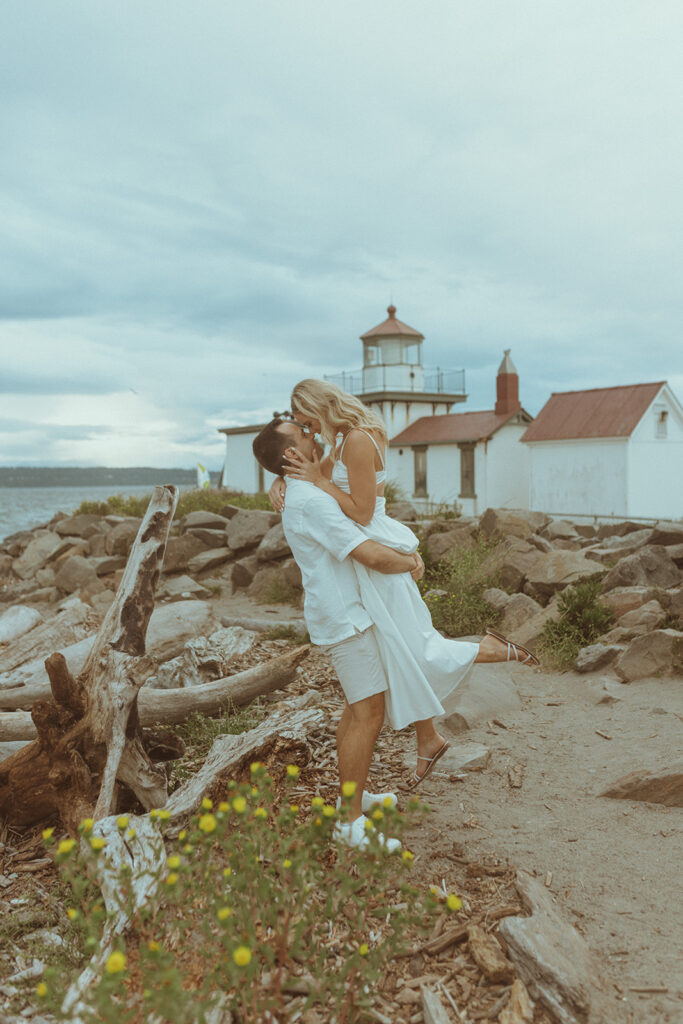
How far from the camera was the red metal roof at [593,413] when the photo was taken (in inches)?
1059

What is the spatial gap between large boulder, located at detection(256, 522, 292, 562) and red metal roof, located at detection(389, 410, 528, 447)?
61.9 feet

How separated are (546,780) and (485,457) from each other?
26.0m

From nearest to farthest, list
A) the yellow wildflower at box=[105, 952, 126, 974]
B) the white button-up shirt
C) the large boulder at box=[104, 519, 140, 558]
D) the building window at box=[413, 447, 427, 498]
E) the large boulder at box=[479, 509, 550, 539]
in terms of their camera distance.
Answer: the yellow wildflower at box=[105, 952, 126, 974] → the white button-up shirt → the large boulder at box=[479, 509, 550, 539] → the large boulder at box=[104, 519, 140, 558] → the building window at box=[413, 447, 427, 498]

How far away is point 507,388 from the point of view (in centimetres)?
3175

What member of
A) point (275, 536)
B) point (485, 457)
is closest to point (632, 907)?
point (275, 536)

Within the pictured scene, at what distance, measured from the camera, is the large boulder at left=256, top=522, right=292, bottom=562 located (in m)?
12.9

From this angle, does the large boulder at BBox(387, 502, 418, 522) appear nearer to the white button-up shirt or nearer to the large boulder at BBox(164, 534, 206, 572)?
the large boulder at BBox(164, 534, 206, 572)

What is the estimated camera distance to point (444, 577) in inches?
412

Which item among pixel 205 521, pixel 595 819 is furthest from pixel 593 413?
pixel 595 819

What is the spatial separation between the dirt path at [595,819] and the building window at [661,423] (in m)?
22.0

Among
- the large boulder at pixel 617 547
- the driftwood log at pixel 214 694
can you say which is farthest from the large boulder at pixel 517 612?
the driftwood log at pixel 214 694

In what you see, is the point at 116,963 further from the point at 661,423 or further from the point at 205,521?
the point at 661,423

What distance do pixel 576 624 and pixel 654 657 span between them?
1.14m

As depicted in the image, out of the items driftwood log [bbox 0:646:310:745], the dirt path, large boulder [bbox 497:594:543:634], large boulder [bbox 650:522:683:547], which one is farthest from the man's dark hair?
large boulder [bbox 650:522:683:547]
